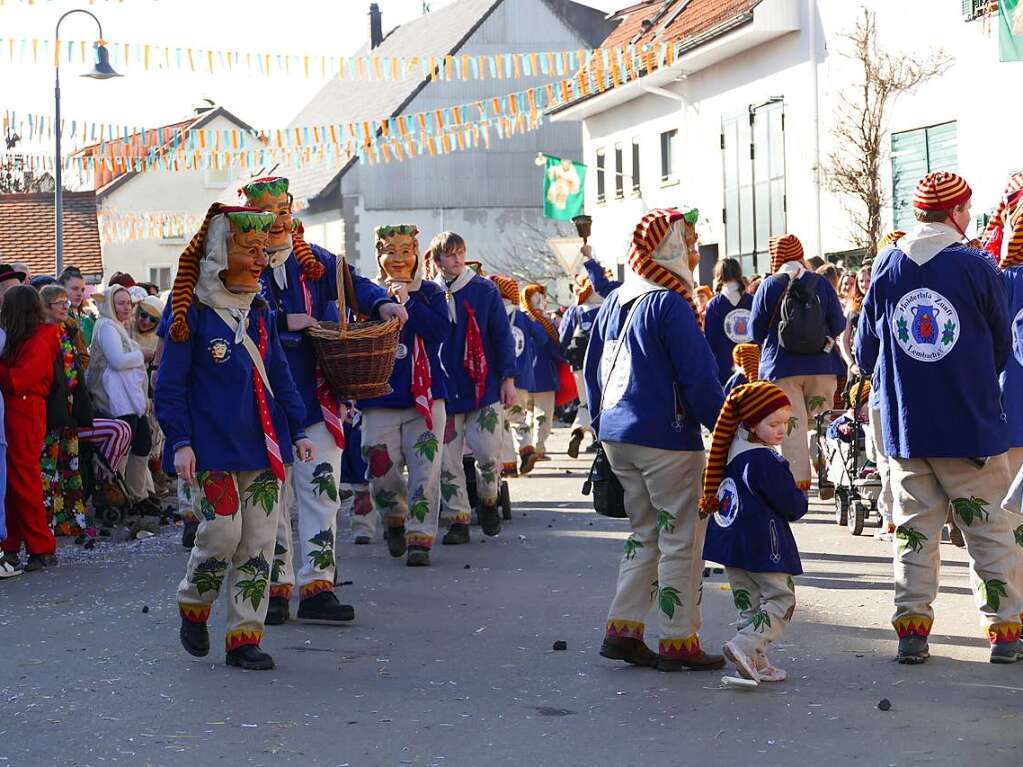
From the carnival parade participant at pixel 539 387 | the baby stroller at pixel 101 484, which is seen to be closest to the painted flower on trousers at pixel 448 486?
the baby stroller at pixel 101 484

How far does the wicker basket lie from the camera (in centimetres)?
912

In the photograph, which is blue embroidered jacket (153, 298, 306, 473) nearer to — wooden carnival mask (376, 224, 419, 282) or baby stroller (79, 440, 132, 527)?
wooden carnival mask (376, 224, 419, 282)

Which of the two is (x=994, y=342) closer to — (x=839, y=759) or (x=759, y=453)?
(x=759, y=453)

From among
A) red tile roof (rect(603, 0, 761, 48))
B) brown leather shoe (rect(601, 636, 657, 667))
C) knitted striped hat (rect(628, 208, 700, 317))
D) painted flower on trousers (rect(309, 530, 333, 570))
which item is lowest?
brown leather shoe (rect(601, 636, 657, 667))

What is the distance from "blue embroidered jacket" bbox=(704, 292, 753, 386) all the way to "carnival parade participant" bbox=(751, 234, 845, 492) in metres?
2.41

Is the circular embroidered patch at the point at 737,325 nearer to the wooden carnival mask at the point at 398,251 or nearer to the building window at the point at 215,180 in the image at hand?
the wooden carnival mask at the point at 398,251

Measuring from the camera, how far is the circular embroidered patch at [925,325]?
7688 mm

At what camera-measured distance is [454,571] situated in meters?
11.1

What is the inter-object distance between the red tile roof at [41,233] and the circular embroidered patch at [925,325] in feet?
180

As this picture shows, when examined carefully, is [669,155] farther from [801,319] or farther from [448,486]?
[448,486]

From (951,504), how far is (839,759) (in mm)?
2099

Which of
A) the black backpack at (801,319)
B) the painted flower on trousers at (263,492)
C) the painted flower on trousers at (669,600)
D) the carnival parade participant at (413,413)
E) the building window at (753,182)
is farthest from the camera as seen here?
the building window at (753,182)

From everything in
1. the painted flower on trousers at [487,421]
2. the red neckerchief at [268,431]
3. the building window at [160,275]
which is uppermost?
the building window at [160,275]

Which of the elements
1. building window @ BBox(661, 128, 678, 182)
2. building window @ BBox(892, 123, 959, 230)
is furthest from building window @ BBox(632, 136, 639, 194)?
building window @ BBox(892, 123, 959, 230)
